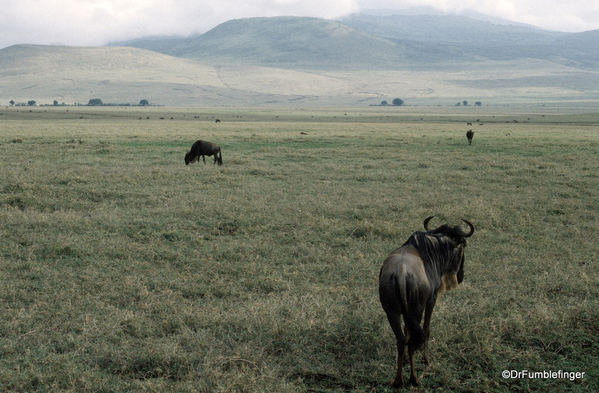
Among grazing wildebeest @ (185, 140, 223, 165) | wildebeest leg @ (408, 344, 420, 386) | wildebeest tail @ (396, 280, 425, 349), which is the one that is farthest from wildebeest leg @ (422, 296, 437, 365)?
grazing wildebeest @ (185, 140, 223, 165)

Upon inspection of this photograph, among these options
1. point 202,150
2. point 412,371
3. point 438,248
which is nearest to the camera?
point 412,371

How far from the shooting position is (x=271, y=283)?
825 cm

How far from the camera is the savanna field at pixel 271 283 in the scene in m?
5.65

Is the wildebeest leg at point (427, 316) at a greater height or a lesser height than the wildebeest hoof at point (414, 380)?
greater

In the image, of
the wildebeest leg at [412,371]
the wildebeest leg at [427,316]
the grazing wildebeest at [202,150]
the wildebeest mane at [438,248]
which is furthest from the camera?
the grazing wildebeest at [202,150]

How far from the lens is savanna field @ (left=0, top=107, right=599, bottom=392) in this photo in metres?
5.65

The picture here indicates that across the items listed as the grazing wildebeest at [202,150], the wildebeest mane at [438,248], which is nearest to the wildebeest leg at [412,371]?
the wildebeest mane at [438,248]

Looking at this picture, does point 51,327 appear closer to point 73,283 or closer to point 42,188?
point 73,283

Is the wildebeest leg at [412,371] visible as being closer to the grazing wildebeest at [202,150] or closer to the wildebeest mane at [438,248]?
the wildebeest mane at [438,248]

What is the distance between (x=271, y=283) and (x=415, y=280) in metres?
3.55

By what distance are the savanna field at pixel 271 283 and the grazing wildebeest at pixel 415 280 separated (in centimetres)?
63

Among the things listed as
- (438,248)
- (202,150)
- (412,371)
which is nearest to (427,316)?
(412,371)

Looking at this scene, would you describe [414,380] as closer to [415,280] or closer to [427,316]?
[427,316]

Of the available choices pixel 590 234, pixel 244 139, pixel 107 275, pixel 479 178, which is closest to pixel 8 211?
pixel 107 275
